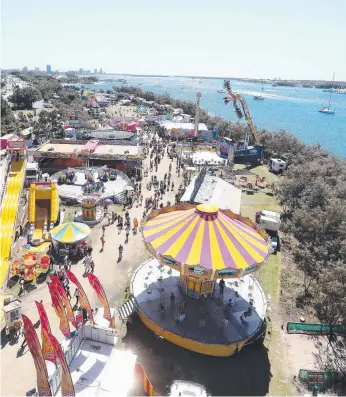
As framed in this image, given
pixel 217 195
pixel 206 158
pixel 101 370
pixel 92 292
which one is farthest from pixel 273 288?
pixel 206 158

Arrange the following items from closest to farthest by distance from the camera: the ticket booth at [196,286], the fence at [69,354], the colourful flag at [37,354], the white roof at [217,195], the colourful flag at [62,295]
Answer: the colourful flag at [37,354] < the fence at [69,354] < the colourful flag at [62,295] < the ticket booth at [196,286] < the white roof at [217,195]

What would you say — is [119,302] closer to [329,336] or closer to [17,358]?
[17,358]

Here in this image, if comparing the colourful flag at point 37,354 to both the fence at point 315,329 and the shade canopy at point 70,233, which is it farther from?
the fence at point 315,329

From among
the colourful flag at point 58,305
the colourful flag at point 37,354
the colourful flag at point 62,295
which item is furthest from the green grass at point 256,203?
the colourful flag at point 37,354

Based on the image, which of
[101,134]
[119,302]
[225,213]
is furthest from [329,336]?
[101,134]

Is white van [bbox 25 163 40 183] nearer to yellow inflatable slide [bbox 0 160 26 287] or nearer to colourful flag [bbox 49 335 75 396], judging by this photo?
yellow inflatable slide [bbox 0 160 26 287]
